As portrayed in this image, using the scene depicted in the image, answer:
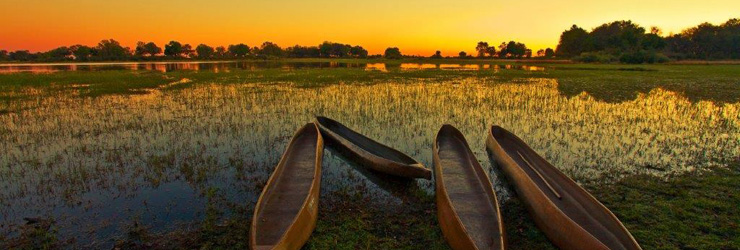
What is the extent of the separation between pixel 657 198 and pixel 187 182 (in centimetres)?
973

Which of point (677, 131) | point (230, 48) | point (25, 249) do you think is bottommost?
point (25, 249)

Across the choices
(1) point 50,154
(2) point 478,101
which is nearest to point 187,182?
(1) point 50,154

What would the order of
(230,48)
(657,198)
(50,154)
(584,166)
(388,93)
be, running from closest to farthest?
(657,198) → (584,166) → (50,154) → (388,93) → (230,48)

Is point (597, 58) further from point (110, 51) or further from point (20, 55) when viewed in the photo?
point (20, 55)

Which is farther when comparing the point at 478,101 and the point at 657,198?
the point at 478,101

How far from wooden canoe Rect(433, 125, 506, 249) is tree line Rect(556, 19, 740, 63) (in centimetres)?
7080

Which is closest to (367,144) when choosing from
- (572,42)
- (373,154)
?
(373,154)

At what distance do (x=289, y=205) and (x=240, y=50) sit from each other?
15559 cm

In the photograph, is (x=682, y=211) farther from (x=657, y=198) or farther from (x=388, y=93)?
(x=388, y=93)

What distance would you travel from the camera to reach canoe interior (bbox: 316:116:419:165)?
333 inches

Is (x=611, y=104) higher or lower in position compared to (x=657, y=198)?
higher

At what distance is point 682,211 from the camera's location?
19.8 ft

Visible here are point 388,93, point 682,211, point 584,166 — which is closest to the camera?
point 682,211

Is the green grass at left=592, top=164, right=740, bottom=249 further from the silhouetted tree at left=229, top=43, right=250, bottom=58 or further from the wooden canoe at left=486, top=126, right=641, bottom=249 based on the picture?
the silhouetted tree at left=229, top=43, right=250, bottom=58
